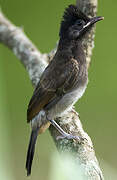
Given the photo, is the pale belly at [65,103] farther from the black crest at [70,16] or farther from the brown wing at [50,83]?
the black crest at [70,16]

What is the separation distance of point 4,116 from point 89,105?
10.3 feet

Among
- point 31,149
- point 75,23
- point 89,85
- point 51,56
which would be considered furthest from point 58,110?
point 89,85

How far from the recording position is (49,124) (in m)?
2.46

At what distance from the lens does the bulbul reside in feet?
7.64

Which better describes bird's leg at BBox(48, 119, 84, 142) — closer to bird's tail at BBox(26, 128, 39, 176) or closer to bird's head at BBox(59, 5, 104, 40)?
bird's tail at BBox(26, 128, 39, 176)

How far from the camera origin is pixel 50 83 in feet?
7.76

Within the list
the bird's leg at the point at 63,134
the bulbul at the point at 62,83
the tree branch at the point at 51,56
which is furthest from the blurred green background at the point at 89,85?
the bird's leg at the point at 63,134

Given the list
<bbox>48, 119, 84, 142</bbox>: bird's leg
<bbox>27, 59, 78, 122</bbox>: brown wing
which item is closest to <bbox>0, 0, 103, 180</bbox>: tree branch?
<bbox>48, 119, 84, 142</bbox>: bird's leg

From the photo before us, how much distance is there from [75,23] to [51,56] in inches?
28.6

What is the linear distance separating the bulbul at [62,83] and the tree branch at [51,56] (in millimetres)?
95

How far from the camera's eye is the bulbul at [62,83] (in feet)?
7.64

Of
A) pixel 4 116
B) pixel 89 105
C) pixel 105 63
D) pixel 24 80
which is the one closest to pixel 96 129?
pixel 89 105

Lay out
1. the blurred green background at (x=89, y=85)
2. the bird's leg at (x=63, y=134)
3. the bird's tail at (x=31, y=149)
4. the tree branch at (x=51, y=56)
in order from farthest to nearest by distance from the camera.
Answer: the blurred green background at (x=89, y=85) < the bird's tail at (x=31, y=149) < the bird's leg at (x=63, y=134) < the tree branch at (x=51, y=56)

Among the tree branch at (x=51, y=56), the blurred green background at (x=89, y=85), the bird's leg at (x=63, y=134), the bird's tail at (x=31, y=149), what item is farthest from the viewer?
the blurred green background at (x=89, y=85)
